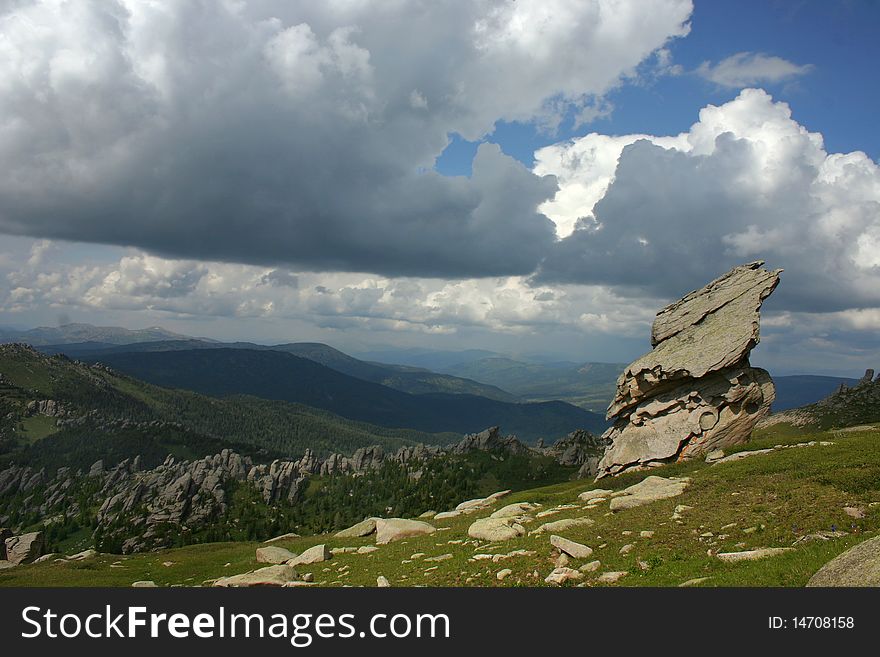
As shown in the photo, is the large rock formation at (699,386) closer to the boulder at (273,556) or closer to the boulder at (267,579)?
the boulder at (273,556)

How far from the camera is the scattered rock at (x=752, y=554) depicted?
18375 millimetres

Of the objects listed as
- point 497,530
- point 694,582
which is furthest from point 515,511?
point 694,582

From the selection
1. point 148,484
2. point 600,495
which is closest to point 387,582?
point 600,495

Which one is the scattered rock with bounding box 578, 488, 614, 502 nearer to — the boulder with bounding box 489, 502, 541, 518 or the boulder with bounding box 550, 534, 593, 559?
the boulder with bounding box 489, 502, 541, 518

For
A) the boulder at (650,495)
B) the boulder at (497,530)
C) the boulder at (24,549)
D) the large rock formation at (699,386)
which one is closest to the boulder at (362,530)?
the boulder at (497,530)

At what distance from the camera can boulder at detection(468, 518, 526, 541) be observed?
31156 mm

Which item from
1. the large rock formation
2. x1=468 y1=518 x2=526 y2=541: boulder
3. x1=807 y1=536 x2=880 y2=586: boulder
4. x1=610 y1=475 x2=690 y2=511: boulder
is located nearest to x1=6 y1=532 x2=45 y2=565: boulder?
x1=468 y1=518 x2=526 y2=541: boulder

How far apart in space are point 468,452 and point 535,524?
505 feet

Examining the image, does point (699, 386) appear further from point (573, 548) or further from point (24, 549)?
point (24, 549)

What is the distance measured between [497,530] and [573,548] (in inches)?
394

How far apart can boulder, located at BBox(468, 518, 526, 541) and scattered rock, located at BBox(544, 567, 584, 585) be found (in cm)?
1071
